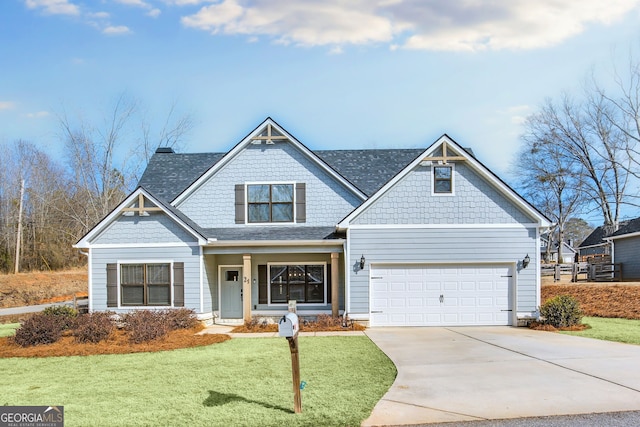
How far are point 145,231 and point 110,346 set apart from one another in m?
5.06

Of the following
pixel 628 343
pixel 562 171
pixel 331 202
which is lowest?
pixel 628 343

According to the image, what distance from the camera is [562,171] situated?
136 feet

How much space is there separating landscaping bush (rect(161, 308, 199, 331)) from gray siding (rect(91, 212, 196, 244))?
233 cm

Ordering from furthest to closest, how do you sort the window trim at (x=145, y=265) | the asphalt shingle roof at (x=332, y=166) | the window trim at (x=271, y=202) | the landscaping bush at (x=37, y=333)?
the asphalt shingle roof at (x=332, y=166) < the window trim at (x=271, y=202) < the window trim at (x=145, y=265) < the landscaping bush at (x=37, y=333)

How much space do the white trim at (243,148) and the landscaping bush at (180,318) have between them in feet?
14.1

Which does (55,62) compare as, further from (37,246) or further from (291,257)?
(37,246)

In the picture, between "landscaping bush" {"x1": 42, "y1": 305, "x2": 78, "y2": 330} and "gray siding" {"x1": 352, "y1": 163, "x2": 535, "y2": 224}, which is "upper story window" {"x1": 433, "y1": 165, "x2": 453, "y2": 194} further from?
"landscaping bush" {"x1": 42, "y1": 305, "x2": 78, "y2": 330}

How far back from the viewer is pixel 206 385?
332 inches

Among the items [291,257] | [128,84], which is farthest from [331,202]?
[128,84]

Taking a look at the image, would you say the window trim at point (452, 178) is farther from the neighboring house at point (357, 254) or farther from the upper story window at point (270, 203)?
the upper story window at point (270, 203)

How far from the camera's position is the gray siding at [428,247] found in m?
16.3

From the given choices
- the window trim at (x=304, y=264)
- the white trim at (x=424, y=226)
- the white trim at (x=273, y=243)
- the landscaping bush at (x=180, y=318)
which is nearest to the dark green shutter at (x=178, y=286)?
the landscaping bush at (x=180, y=318)

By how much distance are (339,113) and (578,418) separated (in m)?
17.2

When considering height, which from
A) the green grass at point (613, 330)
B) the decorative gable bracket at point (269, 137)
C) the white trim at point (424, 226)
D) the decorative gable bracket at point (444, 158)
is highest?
the decorative gable bracket at point (269, 137)
